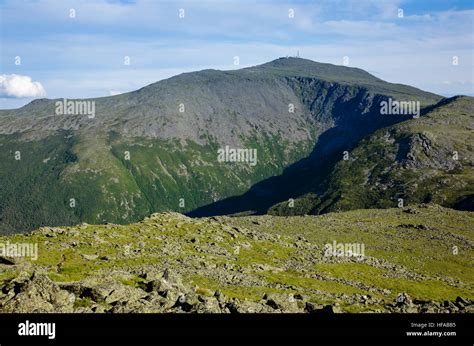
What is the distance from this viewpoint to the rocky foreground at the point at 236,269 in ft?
158

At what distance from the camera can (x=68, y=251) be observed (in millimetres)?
96500

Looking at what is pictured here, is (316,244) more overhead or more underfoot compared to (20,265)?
more underfoot

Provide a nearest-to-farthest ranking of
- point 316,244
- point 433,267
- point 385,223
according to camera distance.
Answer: point 433,267
point 316,244
point 385,223

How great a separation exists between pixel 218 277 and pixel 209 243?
3552 cm

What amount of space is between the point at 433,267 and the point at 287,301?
91.0 meters

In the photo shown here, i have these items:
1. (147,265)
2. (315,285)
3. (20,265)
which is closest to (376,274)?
(315,285)

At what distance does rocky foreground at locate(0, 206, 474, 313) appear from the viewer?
4816 centimetres

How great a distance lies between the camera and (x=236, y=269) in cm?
9475

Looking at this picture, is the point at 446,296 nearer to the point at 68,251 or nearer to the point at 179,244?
the point at 179,244

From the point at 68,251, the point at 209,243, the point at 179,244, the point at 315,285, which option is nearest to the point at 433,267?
the point at 315,285

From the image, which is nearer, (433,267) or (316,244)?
(433,267)
